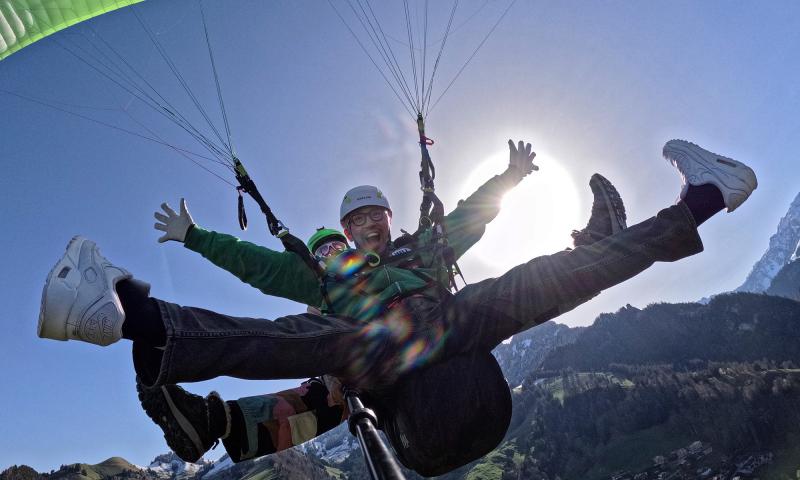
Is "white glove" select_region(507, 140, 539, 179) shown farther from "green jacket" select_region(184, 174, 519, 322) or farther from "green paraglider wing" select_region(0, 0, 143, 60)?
"green paraglider wing" select_region(0, 0, 143, 60)

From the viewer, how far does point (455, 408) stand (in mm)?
3234

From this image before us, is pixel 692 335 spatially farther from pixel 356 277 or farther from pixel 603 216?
pixel 356 277

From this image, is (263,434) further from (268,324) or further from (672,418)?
(672,418)

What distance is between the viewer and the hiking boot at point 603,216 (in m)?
4.20

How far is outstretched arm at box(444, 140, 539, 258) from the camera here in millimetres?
5918

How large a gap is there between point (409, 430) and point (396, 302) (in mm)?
962

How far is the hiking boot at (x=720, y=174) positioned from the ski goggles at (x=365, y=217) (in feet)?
9.85

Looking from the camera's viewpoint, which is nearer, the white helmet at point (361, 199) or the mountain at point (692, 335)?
the white helmet at point (361, 199)

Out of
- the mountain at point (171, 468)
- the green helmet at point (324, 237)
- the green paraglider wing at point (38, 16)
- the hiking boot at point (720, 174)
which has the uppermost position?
the mountain at point (171, 468)

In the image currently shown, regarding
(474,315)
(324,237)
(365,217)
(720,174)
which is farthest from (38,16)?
(720,174)

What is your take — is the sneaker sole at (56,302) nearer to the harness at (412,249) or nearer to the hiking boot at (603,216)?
the harness at (412,249)

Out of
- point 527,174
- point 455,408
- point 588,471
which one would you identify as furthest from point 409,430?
point 588,471

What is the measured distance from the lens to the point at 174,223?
5355 mm

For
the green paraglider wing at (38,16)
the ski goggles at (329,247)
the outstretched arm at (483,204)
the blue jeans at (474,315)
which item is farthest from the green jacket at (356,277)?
the green paraglider wing at (38,16)
